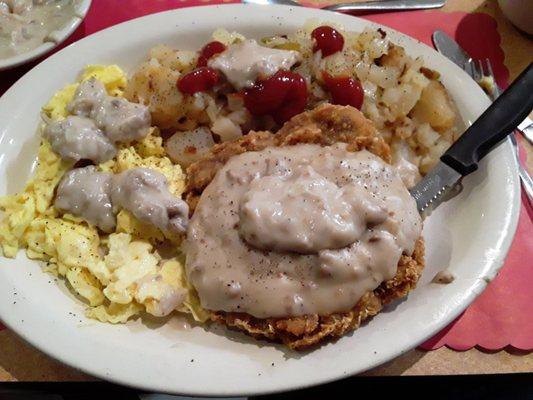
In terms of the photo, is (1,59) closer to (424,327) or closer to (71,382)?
(71,382)

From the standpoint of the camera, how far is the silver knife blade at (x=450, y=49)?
3145 millimetres

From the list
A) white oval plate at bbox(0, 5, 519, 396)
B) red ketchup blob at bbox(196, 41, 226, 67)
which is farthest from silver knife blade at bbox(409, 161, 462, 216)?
red ketchup blob at bbox(196, 41, 226, 67)

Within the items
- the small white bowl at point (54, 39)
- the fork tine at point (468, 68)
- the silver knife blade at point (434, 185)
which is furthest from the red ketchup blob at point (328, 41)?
the small white bowl at point (54, 39)

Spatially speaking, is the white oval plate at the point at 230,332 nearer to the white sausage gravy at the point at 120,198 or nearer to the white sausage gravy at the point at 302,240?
the white sausage gravy at the point at 302,240

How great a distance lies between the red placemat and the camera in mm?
2279

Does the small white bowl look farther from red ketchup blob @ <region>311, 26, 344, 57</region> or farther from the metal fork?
the metal fork

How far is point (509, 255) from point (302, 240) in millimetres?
1097

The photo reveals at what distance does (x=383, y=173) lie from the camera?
2256mm

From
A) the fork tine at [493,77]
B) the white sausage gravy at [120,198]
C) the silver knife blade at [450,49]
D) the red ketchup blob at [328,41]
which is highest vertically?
the red ketchup blob at [328,41]

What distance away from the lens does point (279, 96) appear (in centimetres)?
253

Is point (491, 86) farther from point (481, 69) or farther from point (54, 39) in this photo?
point (54, 39)

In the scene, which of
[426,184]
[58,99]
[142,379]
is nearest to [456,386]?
[426,184]

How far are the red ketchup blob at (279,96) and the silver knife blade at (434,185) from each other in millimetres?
659

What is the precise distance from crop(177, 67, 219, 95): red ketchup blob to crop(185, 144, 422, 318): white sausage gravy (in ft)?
1.90
